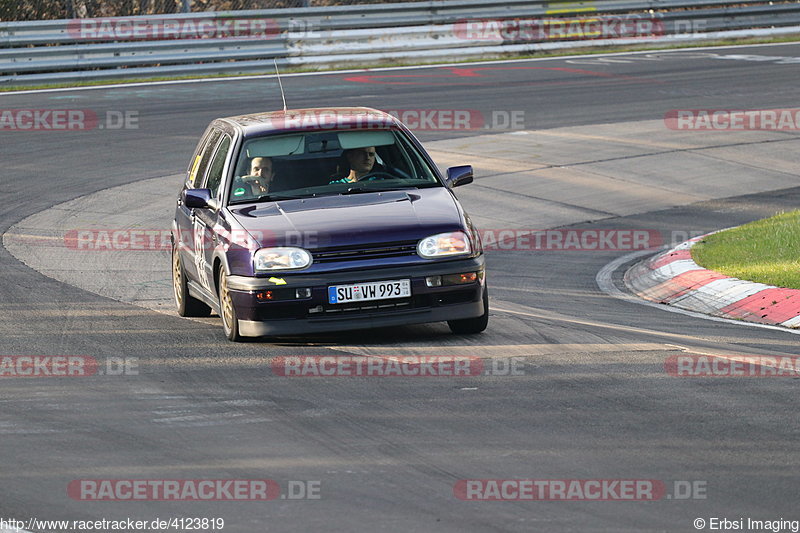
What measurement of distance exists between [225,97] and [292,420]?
18.2 m

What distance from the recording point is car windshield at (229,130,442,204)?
9.71 meters

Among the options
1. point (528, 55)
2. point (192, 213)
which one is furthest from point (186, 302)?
point (528, 55)

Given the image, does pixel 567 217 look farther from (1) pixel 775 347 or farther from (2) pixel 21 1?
(2) pixel 21 1

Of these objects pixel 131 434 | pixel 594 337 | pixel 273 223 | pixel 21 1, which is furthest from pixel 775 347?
pixel 21 1

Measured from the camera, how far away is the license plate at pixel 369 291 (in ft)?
28.7

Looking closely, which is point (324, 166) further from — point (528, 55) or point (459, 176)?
point (528, 55)

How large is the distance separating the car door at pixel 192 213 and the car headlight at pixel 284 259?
5.03 ft

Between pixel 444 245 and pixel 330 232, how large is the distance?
777 millimetres

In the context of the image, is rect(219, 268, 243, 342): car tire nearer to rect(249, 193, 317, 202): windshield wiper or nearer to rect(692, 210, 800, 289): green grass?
rect(249, 193, 317, 202): windshield wiper

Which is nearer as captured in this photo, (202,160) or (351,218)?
(351,218)

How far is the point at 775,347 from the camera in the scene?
8828 mm

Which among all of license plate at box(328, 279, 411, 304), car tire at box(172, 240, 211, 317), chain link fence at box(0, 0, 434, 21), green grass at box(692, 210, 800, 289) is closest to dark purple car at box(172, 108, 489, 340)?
license plate at box(328, 279, 411, 304)

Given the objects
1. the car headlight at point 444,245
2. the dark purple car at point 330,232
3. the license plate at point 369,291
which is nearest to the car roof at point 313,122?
the dark purple car at point 330,232

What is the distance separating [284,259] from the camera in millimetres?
8766
